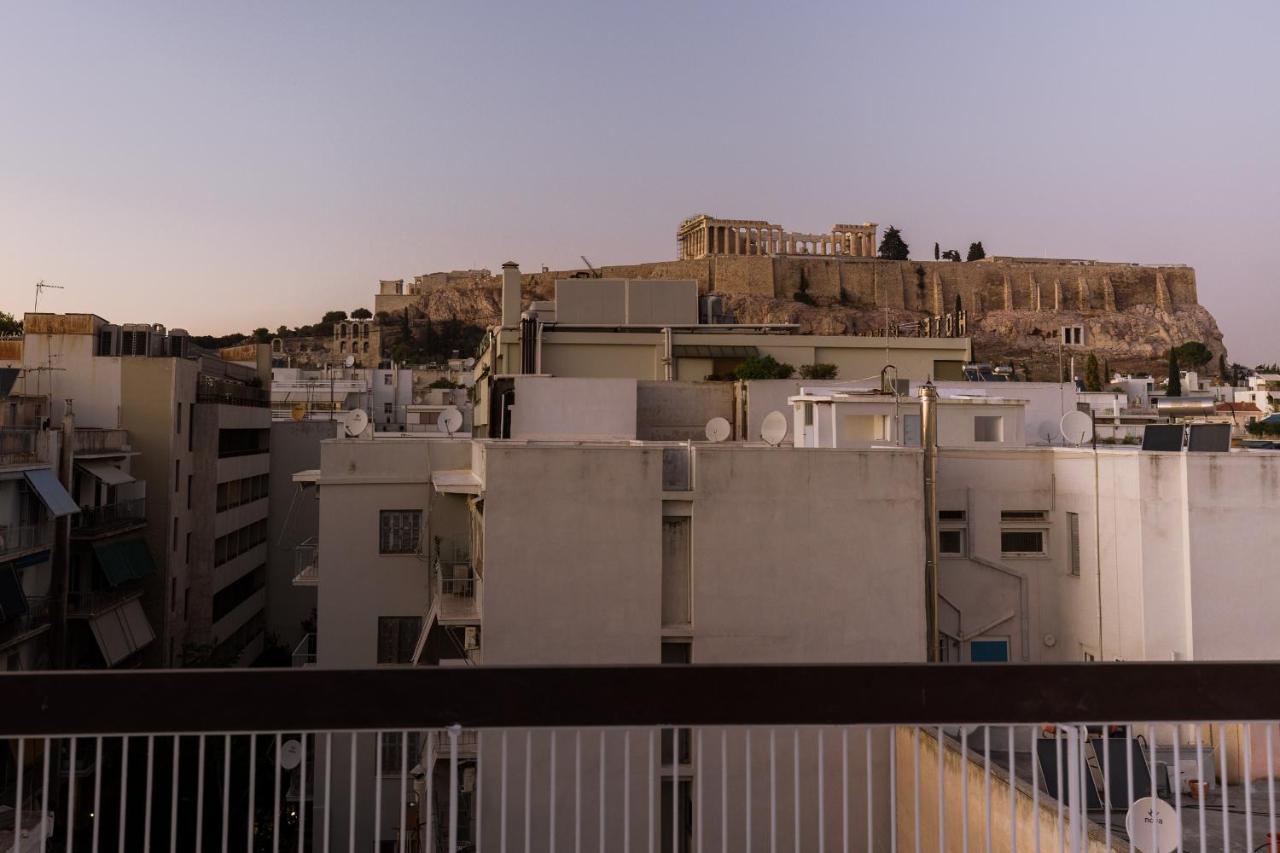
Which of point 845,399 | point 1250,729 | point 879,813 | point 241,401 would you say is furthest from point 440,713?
point 241,401

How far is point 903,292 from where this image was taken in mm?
77000

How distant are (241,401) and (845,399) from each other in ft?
59.1

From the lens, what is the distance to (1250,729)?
2646mm

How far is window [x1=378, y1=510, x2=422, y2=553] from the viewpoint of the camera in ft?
46.5

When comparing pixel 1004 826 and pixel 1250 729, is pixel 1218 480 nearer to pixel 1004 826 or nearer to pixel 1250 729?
pixel 1004 826

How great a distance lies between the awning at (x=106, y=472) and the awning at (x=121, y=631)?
246cm

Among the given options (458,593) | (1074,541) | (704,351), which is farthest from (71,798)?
(704,351)

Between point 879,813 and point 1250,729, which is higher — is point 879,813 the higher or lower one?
the lower one

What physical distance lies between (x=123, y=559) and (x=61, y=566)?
146cm

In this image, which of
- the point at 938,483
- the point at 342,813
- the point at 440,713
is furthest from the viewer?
the point at 938,483

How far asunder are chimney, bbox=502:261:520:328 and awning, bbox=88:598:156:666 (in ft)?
35.6

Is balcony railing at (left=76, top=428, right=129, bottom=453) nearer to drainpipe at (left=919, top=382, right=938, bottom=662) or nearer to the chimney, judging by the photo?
the chimney

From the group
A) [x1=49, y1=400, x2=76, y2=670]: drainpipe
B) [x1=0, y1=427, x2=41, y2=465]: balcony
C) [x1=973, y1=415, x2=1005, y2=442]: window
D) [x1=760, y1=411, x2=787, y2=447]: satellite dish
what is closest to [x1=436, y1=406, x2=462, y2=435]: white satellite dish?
[x1=760, y1=411, x2=787, y2=447]: satellite dish

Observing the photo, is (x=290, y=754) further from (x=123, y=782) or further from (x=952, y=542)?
(x=952, y=542)
